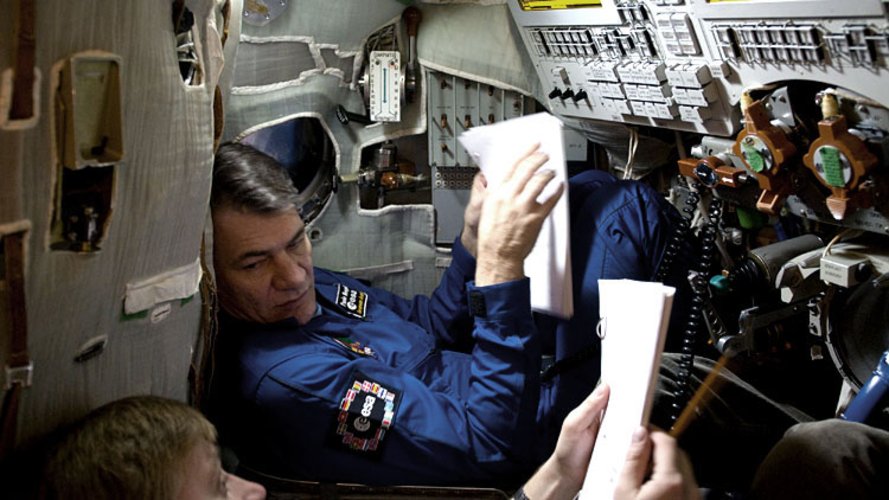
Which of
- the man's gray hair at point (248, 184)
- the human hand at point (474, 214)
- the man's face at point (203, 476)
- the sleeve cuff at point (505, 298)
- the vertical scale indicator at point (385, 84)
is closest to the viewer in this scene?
the man's face at point (203, 476)

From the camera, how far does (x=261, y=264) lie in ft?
6.59

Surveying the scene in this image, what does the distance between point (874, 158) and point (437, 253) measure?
1721 millimetres

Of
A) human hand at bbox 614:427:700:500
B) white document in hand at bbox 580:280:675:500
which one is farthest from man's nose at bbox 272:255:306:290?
human hand at bbox 614:427:700:500

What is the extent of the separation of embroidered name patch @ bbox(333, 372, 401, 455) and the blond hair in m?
0.59

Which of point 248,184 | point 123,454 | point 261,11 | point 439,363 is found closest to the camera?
point 123,454

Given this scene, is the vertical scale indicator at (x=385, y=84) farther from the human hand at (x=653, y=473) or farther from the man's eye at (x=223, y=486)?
the human hand at (x=653, y=473)

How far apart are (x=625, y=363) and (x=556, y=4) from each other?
1.36 metres

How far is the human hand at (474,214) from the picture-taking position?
2.12 meters

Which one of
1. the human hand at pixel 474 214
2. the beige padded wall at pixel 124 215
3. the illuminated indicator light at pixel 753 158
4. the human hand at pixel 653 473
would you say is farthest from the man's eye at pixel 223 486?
the illuminated indicator light at pixel 753 158

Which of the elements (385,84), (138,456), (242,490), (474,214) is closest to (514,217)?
(474,214)

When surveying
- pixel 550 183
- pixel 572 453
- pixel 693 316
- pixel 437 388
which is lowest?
pixel 437 388

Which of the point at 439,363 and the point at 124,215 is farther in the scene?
the point at 439,363

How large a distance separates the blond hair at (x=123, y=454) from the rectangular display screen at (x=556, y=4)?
4.88 ft

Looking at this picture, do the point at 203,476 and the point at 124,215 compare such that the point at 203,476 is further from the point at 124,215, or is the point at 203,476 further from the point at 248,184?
the point at 248,184
